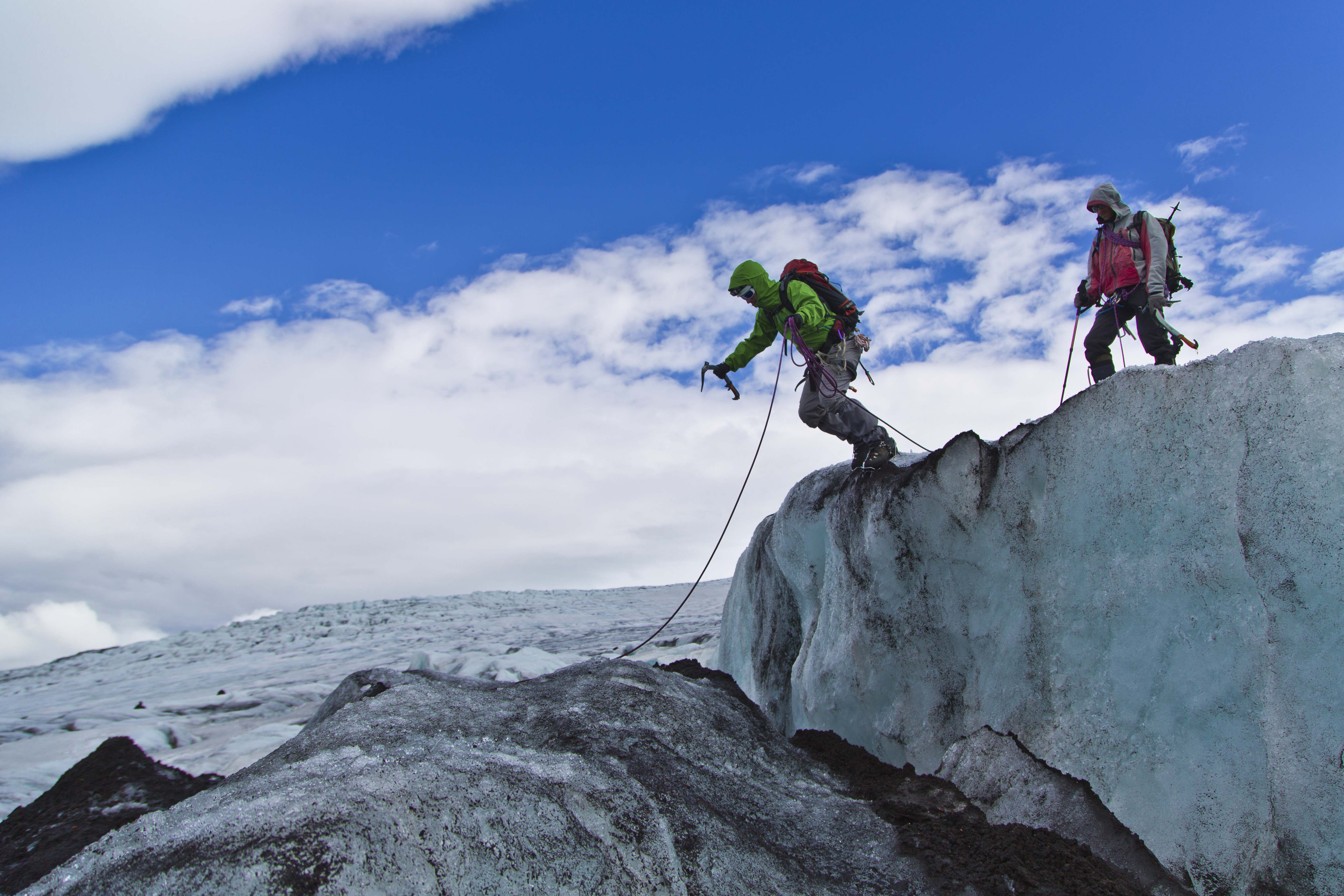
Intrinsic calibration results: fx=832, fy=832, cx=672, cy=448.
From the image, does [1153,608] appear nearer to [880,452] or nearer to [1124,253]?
[880,452]

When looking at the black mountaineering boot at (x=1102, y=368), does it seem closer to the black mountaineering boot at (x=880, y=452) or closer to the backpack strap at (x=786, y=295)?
the black mountaineering boot at (x=880, y=452)

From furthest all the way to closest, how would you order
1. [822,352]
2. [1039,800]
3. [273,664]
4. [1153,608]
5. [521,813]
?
1. [273,664]
2. [822,352]
3. [1039,800]
4. [1153,608]
5. [521,813]

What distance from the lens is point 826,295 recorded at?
5.65 meters

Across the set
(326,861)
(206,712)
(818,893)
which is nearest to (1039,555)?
(818,893)

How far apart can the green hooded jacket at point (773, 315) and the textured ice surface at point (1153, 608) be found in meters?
1.36

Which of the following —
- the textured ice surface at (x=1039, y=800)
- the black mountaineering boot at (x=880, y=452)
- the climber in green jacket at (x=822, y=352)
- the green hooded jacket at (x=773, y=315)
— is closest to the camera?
the textured ice surface at (x=1039, y=800)

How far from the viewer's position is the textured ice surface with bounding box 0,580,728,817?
6.96 metres

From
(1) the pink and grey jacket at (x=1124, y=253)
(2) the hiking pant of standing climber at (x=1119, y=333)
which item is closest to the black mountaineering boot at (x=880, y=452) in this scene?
(2) the hiking pant of standing climber at (x=1119, y=333)

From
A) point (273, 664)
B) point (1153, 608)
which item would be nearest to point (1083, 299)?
point (1153, 608)

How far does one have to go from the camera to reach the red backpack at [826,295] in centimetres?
559

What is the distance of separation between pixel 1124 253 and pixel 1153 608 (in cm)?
288

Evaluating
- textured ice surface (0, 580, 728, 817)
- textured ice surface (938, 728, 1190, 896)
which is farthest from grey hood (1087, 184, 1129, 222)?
textured ice surface (0, 580, 728, 817)

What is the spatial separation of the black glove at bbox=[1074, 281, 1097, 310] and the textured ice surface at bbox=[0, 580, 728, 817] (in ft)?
15.0

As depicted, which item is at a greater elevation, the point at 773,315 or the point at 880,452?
the point at 773,315
